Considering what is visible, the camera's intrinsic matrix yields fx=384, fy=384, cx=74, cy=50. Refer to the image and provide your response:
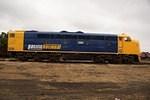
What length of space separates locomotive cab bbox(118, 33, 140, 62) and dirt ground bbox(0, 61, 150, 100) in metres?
8.13

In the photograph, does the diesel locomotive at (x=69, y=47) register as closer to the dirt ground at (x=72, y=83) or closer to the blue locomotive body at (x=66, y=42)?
the blue locomotive body at (x=66, y=42)

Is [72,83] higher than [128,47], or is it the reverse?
[128,47]

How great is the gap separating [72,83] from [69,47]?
18.5 m

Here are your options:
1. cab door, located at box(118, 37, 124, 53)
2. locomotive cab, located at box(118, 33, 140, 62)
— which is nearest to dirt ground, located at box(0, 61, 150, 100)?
locomotive cab, located at box(118, 33, 140, 62)

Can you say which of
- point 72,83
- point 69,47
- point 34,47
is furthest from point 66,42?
point 72,83

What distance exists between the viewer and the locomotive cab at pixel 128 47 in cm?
4512

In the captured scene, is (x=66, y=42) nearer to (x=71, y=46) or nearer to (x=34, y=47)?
(x=71, y=46)

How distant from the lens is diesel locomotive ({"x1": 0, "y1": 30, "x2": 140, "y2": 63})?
147 feet

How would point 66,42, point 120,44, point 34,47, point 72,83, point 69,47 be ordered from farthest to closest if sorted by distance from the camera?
point 120,44
point 66,42
point 69,47
point 34,47
point 72,83

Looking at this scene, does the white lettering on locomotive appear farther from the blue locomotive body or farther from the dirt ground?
the dirt ground

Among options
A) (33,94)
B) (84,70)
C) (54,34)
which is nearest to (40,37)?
(54,34)

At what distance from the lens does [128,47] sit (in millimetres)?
45688

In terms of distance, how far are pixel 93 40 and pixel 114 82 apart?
1805 cm

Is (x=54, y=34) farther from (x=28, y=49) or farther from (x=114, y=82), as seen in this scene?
(x=114, y=82)
